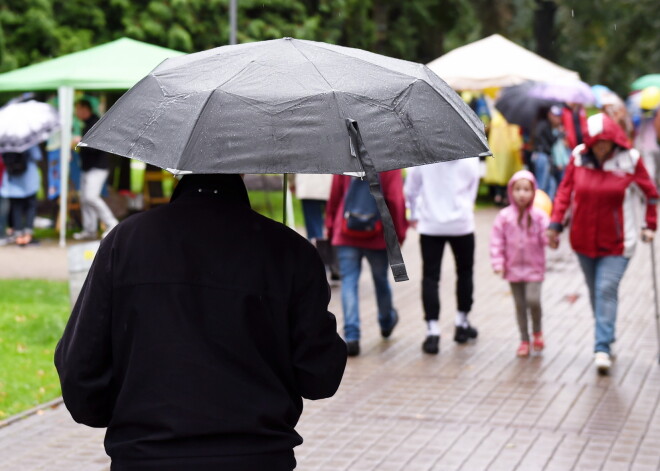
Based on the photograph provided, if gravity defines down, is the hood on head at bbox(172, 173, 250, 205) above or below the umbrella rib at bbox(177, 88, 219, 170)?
below

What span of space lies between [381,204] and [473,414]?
4569 mm

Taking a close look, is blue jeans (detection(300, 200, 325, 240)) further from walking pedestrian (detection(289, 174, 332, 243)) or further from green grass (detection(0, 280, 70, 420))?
green grass (detection(0, 280, 70, 420))

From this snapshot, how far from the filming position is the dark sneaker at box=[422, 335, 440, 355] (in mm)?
9211

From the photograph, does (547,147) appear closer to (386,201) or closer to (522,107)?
(522,107)

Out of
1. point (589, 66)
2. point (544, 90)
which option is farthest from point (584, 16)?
point (544, 90)

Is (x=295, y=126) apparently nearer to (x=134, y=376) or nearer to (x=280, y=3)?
(x=134, y=376)

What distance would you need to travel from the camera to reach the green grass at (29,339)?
7.94m

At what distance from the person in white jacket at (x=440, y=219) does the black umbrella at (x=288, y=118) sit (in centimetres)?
535

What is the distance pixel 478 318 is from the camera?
1097 centimetres

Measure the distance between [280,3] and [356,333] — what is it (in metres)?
15.1

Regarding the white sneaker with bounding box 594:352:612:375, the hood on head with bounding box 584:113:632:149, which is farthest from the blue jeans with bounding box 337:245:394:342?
the hood on head with bounding box 584:113:632:149

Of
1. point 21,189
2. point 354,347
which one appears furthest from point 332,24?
point 354,347

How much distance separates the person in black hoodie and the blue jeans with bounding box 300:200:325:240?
30.2 feet

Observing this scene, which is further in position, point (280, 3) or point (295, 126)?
point (280, 3)
